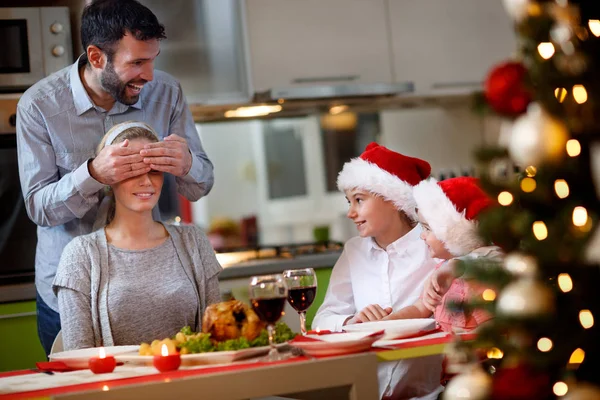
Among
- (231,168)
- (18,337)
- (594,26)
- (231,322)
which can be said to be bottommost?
(18,337)

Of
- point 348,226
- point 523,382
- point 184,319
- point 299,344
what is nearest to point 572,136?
point 523,382

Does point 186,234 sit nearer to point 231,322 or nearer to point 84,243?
point 84,243

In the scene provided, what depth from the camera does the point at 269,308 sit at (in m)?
1.83

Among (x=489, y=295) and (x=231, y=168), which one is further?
(x=231, y=168)

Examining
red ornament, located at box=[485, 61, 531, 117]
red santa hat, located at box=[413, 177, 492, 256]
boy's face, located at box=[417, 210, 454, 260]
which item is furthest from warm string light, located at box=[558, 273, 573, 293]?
boy's face, located at box=[417, 210, 454, 260]

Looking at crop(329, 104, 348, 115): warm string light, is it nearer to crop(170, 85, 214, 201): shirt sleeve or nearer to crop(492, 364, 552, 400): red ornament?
crop(170, 85, 214, 201): shirt sleeve

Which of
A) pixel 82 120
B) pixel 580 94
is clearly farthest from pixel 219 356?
pixel 82 120

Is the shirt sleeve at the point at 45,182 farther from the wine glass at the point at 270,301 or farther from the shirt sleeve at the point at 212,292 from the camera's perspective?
the wine glass at the point at 270,301

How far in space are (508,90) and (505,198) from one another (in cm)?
17

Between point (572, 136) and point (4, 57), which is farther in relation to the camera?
point (4, 57)

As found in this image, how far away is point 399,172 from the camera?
115 inches

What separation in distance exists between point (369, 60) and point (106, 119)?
1.79m

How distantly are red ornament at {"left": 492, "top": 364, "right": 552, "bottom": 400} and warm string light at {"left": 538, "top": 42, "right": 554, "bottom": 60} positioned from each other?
0.47 m

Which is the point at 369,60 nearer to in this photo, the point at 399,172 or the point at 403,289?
the point at 399,172
